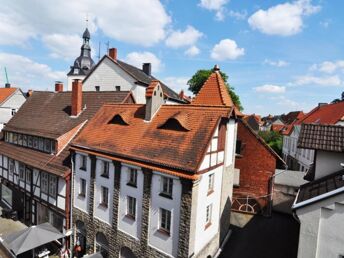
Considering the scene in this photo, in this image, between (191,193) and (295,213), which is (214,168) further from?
(295,213)

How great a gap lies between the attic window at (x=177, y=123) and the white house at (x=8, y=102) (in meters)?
32.3

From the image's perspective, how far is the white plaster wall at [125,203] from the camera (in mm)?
13375

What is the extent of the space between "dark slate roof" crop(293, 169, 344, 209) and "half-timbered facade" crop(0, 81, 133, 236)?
1433 centimetres

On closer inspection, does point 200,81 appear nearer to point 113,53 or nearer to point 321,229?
point 113,53

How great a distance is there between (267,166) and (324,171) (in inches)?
351

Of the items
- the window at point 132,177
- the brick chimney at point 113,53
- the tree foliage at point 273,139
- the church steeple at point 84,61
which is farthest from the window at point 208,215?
the church steeple at point 84,61

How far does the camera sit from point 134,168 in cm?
1355

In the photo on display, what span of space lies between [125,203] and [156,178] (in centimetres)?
288

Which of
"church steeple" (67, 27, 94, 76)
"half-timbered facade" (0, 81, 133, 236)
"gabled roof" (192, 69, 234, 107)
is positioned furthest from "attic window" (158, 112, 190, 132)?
"church steeple" (67, 27, 94, 76)

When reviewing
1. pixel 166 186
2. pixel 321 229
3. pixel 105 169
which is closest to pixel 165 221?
pixel 166 186

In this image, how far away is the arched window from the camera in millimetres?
15555

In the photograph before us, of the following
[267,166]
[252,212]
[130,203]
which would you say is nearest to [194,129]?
[130,203]

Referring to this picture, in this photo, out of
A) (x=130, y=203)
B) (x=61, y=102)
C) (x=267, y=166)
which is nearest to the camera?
(x=130, y=203)

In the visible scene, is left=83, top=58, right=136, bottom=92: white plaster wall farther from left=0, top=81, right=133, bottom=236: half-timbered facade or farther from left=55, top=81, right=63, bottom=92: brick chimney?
left=0, top=81, right=133, bottom=236: half-timbered facade
